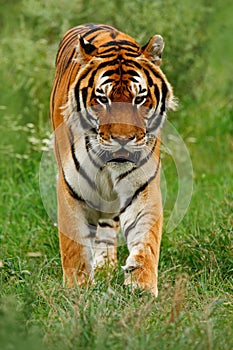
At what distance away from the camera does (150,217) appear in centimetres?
500

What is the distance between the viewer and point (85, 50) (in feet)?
16.3

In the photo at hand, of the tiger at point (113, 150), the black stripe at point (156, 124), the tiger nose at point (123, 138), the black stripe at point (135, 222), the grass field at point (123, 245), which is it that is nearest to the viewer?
the grass field at point (123, 245)

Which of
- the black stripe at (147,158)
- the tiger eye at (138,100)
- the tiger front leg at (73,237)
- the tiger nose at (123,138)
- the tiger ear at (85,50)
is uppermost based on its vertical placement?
the tiger ear at (85,50)

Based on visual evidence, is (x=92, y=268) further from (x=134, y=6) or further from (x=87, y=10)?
(x=87, y=10)

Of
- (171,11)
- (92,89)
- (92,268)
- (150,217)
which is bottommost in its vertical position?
(92,268)

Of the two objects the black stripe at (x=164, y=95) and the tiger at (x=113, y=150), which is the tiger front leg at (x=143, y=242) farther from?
the black stripe at (x=164, y=95)

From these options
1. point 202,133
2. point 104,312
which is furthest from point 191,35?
point 104,312

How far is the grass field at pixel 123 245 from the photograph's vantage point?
12.1ft

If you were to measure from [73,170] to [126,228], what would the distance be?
0.47 metres

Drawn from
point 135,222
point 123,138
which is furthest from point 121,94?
point 135,222

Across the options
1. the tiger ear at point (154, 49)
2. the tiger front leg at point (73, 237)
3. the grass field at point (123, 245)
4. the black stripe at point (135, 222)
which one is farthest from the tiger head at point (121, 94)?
the grass field at point (123, 245)

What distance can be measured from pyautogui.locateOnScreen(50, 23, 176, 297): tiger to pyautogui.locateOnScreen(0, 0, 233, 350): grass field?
18cm

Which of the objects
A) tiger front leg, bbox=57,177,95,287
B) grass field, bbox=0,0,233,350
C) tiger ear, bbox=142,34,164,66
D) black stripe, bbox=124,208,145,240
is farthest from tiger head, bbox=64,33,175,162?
grass field, bbox=0,0,233,350

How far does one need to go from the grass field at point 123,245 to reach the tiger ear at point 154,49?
1.24m
